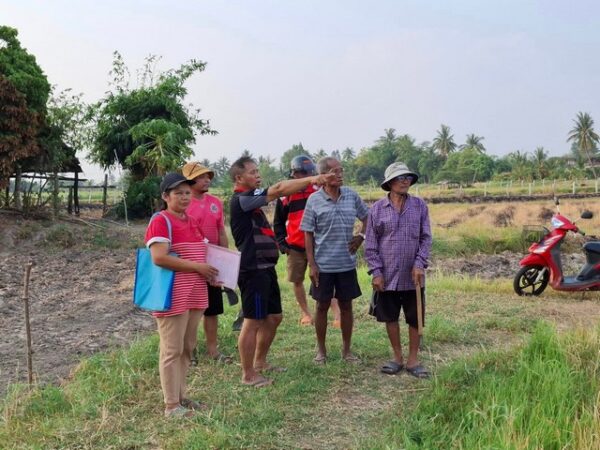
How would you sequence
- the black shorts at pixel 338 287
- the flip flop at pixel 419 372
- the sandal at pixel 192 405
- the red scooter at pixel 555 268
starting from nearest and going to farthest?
the sandal at pixel 192 405
the flip flop at pixel 419 372
the black shorts at pixel 338 287
the red scooter at pixel 555 268

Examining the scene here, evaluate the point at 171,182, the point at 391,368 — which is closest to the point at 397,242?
the point at 391,368

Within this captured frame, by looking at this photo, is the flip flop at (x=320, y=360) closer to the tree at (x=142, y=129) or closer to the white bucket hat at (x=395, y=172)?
the white bucket hat at (x=395, y=172)

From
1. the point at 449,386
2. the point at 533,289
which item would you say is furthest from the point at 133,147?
the point at 449,386

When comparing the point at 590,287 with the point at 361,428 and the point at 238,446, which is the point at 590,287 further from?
the point at 238,446

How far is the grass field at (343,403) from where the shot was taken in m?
3.04

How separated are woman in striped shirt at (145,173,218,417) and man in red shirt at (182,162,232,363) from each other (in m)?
0.88

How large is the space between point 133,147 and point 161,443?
18338mm

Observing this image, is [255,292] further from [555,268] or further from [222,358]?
[555,268]

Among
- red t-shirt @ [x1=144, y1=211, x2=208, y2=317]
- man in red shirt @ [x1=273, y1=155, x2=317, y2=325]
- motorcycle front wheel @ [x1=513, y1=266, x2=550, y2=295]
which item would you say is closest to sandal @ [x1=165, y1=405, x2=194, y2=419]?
Answer: red t-shirt @ [x1=144, y1=211, x2=208, y2=317]

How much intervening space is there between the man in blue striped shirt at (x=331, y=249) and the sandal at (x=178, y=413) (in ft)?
3.99

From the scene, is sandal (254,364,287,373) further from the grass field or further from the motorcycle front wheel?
the motorcycle front wheel

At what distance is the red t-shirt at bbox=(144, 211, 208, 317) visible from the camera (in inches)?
131

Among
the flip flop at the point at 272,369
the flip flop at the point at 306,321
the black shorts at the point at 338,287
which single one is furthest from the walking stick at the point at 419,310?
the flip flop at the point at 306,321

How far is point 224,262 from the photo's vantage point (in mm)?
3631
